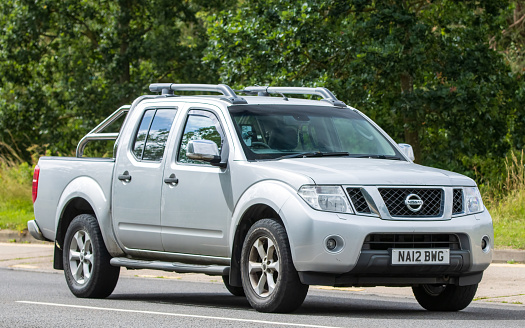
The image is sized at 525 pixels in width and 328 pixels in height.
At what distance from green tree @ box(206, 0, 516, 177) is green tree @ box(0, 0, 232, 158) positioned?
7312mm

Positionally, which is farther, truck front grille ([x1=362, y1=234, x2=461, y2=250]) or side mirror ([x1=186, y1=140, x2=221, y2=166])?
side mirror ([x1=186, y1=140, x2=221, y2=166])

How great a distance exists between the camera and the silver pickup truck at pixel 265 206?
835cm

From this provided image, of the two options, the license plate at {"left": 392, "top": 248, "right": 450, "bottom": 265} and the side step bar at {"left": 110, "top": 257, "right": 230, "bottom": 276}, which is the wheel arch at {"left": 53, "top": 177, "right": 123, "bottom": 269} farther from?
the license plate at {"left": 392, "top": 248, "right": 450, "bottom": 265}

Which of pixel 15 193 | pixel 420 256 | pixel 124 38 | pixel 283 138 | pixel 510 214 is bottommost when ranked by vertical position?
pixel 15 193

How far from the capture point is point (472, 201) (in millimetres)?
8961

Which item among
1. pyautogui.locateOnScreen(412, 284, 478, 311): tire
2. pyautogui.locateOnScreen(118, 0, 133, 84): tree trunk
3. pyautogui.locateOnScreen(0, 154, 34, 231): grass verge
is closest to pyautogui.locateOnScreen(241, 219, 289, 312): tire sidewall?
pyautogui.locateOnScreen(412, 284, 478, 311): tire

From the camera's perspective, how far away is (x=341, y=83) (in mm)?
20891

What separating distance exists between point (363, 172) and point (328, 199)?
1.45 feet

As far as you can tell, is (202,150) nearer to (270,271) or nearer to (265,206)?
(265,206)

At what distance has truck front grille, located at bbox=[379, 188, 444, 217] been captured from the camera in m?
8.44

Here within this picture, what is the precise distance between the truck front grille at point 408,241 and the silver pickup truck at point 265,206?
11 mm

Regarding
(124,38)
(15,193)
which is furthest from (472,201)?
(124,38)

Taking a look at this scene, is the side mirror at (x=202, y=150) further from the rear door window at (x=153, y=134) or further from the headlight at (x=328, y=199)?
the headlight at (x=328, y=199)

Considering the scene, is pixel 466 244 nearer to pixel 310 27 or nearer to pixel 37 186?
pixel 37 186
